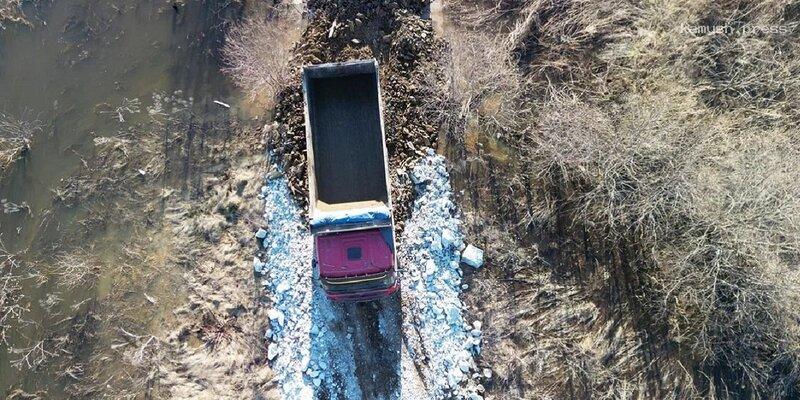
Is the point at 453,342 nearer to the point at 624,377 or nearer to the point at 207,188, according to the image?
the point at 624,377

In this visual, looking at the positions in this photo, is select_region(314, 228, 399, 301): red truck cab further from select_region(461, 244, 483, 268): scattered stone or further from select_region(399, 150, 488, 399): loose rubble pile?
select_region(461, 244, 483, 268): scattered stone

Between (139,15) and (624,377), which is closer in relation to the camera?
(624,377)

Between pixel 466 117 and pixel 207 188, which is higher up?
pixel 466 117

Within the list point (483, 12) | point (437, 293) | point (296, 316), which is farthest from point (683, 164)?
point (296, 316)

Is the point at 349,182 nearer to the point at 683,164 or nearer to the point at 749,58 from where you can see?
the point at 683,164

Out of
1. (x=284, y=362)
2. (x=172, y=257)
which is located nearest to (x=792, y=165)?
(x=284, y=362)

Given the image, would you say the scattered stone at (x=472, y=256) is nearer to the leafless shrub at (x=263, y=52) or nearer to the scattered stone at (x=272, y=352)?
the scattered stone at (x=272, y=352)
